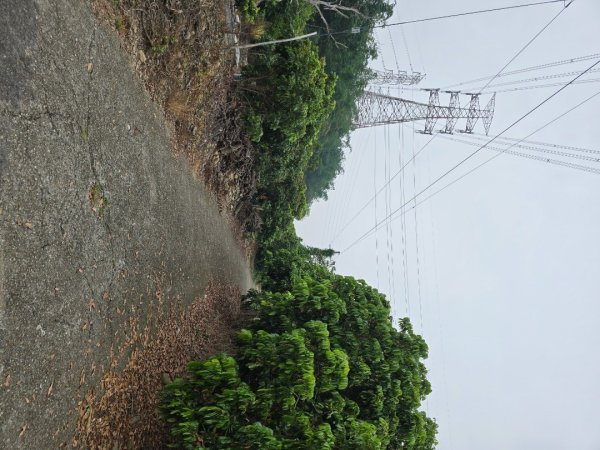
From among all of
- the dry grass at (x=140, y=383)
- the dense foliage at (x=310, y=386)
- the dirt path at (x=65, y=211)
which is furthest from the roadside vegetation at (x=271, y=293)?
the dirt path at (x=65, y=211)

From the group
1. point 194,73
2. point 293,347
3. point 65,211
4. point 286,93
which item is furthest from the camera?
point 286,93

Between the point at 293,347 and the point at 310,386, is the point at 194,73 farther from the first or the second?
the point at 310,386

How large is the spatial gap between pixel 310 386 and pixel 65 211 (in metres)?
4.15

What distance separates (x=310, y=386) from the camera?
685 centimetres

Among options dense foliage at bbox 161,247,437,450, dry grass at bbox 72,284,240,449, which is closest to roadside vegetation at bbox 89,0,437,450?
dense foliage at bbox 161,247,437,450

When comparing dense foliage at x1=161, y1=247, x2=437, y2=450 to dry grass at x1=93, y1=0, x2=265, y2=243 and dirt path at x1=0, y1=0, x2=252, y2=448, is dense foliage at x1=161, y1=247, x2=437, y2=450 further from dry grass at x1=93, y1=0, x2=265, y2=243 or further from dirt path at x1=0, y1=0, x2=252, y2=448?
dry grass at x1=93, y1=0, x2=265, y2=243

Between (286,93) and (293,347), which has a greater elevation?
(286,93)

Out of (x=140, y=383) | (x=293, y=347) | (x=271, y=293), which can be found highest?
(x=271, y=293)

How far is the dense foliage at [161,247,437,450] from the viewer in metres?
6.21

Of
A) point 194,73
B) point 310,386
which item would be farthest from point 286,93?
point 310,386

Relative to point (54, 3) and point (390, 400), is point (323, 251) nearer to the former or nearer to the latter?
point (390, 400)

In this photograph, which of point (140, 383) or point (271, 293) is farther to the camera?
point (271, 293)

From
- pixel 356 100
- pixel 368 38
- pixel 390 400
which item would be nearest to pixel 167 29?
pixel 390 400

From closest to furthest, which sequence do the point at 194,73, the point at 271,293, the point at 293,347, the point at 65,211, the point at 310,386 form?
the point at 65,211 < the point at 310,386 < the point at 293,347 < the point at 194,73 < the point at 271,293
